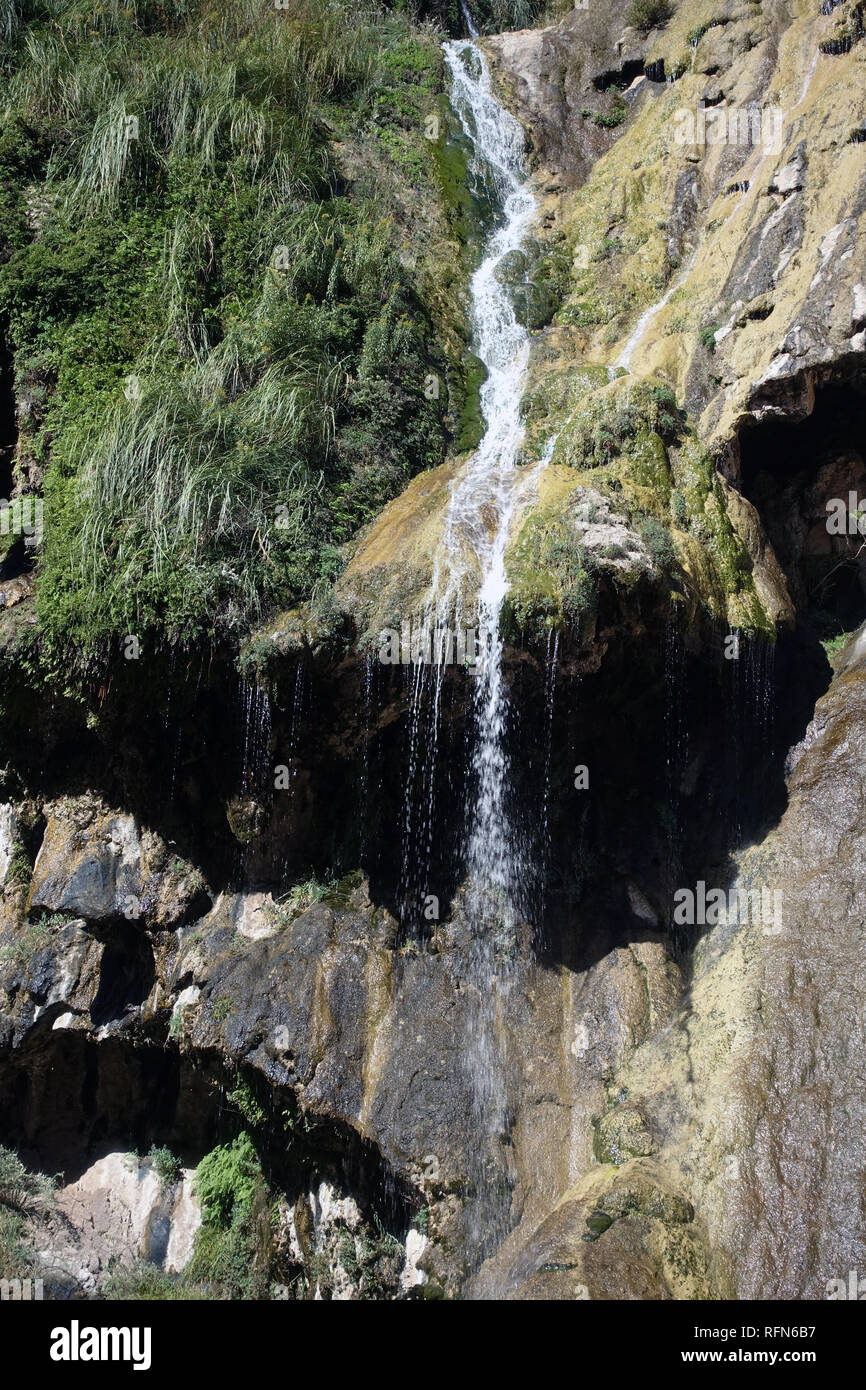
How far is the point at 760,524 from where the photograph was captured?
934 cm

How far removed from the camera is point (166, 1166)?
9305 mm

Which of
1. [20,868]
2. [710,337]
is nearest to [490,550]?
[710,337]

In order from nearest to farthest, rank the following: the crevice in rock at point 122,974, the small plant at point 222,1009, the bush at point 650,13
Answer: the small plant at point 222,1009 → the crevice in rock at point 122,974 → the bush at point 650,13

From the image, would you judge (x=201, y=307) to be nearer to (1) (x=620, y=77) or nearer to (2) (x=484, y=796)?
(2) (x=484, y=796)

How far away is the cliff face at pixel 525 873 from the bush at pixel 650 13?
437 cm

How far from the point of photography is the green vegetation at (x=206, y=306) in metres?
8.58

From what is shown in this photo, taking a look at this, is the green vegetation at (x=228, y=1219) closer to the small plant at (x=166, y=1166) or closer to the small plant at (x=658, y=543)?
the small plant at (x=166, y=1166)

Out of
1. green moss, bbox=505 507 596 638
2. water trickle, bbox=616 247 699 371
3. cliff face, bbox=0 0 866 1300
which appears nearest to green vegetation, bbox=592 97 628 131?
cliff face, bbox=0 0 866 1300

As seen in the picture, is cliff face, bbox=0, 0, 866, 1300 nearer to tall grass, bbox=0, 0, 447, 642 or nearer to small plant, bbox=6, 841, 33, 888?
small plant, bbox=6, 841, 33, 888

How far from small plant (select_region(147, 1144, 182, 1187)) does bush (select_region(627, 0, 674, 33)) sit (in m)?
16.7

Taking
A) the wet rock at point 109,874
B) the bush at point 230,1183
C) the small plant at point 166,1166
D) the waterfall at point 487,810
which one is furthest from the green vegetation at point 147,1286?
the wet rock at point 109,874

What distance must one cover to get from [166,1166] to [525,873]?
4.73 meters

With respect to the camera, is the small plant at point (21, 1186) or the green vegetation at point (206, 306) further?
the small plant at point (21, 1186)

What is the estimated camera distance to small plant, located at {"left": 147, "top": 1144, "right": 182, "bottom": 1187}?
9.27 m
